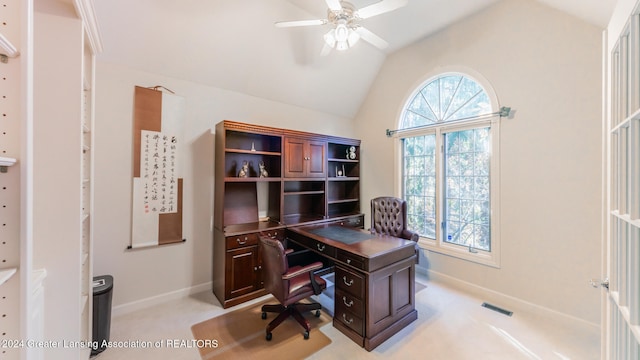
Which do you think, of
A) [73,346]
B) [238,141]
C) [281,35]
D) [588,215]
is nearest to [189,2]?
[281,35]

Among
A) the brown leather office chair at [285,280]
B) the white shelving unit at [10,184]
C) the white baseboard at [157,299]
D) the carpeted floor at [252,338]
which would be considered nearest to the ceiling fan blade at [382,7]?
the white shelving unit at [10,184]

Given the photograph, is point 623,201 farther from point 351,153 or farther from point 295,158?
point 351,153

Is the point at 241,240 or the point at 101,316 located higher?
the point at 241,240

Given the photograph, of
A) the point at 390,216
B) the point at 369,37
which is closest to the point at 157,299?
the point at 390,216

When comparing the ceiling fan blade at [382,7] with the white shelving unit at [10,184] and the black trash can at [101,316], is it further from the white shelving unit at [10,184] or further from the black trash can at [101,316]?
the black trash can at [101,316]

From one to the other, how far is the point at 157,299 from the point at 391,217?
312 centimetres

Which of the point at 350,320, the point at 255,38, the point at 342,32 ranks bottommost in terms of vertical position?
the point at 350,320

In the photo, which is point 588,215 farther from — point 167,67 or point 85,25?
point 167,67

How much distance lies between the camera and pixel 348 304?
2.20 metres

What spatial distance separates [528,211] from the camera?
8.74 feet

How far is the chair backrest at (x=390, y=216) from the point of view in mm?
3297

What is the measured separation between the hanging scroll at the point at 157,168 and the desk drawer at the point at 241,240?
2.20ft

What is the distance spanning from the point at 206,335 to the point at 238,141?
7.51ft

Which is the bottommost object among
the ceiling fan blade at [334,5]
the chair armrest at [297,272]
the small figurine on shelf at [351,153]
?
the chair armrest at [297,272]
